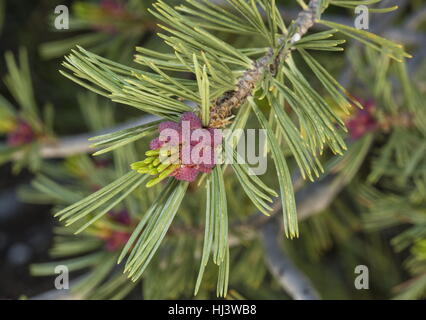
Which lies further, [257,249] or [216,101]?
[257,249]

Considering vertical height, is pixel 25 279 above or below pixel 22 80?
below

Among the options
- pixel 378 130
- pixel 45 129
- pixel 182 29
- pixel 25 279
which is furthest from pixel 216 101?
pixel 25 279

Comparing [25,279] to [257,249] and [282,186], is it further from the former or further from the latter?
[282,186]

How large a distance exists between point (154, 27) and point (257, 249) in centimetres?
37

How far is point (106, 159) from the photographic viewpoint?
892 mm

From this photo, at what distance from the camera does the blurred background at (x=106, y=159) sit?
0.73 meters

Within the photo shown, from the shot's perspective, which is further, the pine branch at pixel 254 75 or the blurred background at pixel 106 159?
the blurred background at pixel 106 159

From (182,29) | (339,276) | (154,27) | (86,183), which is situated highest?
(154,27)

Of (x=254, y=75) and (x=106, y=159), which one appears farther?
(x=106, y=159)

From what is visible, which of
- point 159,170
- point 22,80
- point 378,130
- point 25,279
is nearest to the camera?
point 159,170

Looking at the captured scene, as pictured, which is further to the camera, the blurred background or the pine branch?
the blurred background

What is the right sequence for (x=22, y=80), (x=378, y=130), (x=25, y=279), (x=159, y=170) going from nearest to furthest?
(x=159, y=170) < (x=378, y=130) < (x=22, y=80) < (x=25, y=279)

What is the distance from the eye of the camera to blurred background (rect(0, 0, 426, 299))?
726 mm

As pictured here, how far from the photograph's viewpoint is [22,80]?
81cm
